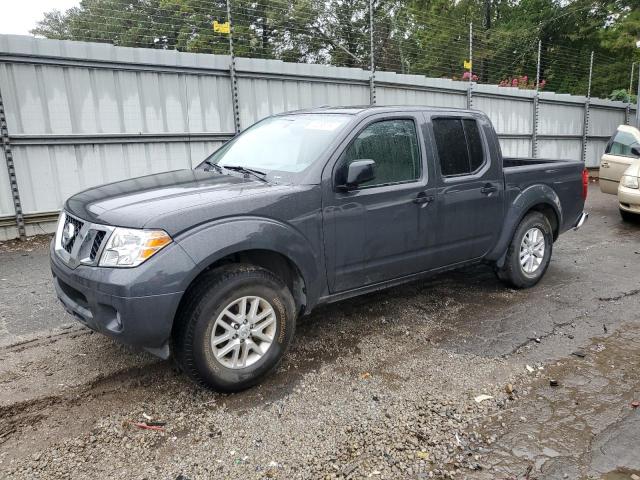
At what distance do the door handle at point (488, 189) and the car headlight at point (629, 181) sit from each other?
17.4 ft

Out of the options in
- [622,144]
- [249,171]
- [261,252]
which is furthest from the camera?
[622,144]

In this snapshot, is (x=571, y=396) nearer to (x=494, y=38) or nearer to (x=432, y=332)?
(x=432, y=332)

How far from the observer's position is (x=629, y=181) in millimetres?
8672

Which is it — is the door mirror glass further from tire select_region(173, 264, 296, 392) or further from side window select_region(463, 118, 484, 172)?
side window select_region(463, 118, 484, 172)

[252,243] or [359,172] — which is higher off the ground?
[359,172]

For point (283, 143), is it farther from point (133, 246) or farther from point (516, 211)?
point (516, 211)

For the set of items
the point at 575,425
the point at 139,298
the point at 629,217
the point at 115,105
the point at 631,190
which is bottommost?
the point at 629,217

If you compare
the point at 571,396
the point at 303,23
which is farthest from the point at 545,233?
the point at 303,23

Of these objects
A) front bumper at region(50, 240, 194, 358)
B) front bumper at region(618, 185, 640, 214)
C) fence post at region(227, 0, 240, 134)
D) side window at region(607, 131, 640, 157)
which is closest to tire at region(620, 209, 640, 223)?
front bumper at region(618, 185, 640, 214)

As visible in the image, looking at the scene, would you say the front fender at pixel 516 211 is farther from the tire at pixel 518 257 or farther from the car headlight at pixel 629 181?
the car headlight at pixel 629 181

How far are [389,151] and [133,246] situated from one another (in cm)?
212

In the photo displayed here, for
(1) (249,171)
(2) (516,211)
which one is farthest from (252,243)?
(2) (516,211)

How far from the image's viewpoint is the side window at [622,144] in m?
9.65

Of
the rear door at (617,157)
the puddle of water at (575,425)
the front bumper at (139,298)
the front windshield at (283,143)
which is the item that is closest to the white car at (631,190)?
the rear door at (617,157)
